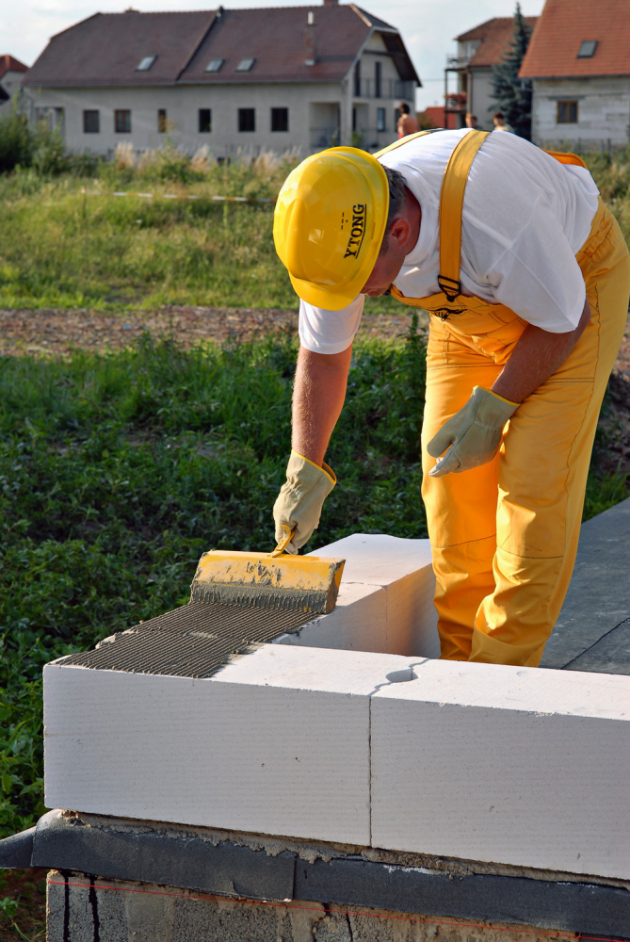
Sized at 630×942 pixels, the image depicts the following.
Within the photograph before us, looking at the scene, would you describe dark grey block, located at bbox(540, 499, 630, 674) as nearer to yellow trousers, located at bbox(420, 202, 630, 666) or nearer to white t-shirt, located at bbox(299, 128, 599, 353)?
yellow trousers, located at bbox(420, 202, 630, 666)

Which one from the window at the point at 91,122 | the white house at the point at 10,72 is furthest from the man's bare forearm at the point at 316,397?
the white house at the point at 10,72

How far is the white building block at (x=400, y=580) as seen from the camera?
9.09 feet

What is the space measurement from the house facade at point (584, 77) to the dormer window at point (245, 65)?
11900 millimetres

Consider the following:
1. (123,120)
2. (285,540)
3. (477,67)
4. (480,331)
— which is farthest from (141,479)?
(477,67)

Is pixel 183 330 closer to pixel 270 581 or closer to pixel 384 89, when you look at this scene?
pixel 270 581

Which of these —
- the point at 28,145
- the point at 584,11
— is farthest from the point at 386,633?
the point at 584,11

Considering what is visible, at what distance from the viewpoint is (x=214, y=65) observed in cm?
4044

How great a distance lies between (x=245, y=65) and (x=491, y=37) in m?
22.1

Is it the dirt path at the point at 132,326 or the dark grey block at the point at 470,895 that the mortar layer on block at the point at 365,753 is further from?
the dirt path at the point at 132,326

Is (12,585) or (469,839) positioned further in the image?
(12,585)

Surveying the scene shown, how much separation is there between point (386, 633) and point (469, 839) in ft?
3.10

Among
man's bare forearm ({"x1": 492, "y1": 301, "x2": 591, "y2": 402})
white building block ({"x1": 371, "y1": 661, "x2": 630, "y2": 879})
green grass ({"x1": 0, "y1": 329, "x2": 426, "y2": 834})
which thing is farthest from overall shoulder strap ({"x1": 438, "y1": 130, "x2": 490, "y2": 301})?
green grass ({"x1": 0, "y1": 329, "x2": 426, "y2": 834})

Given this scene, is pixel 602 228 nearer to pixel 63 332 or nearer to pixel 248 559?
pixel 248 559

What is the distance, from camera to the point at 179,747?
2.00 meters
